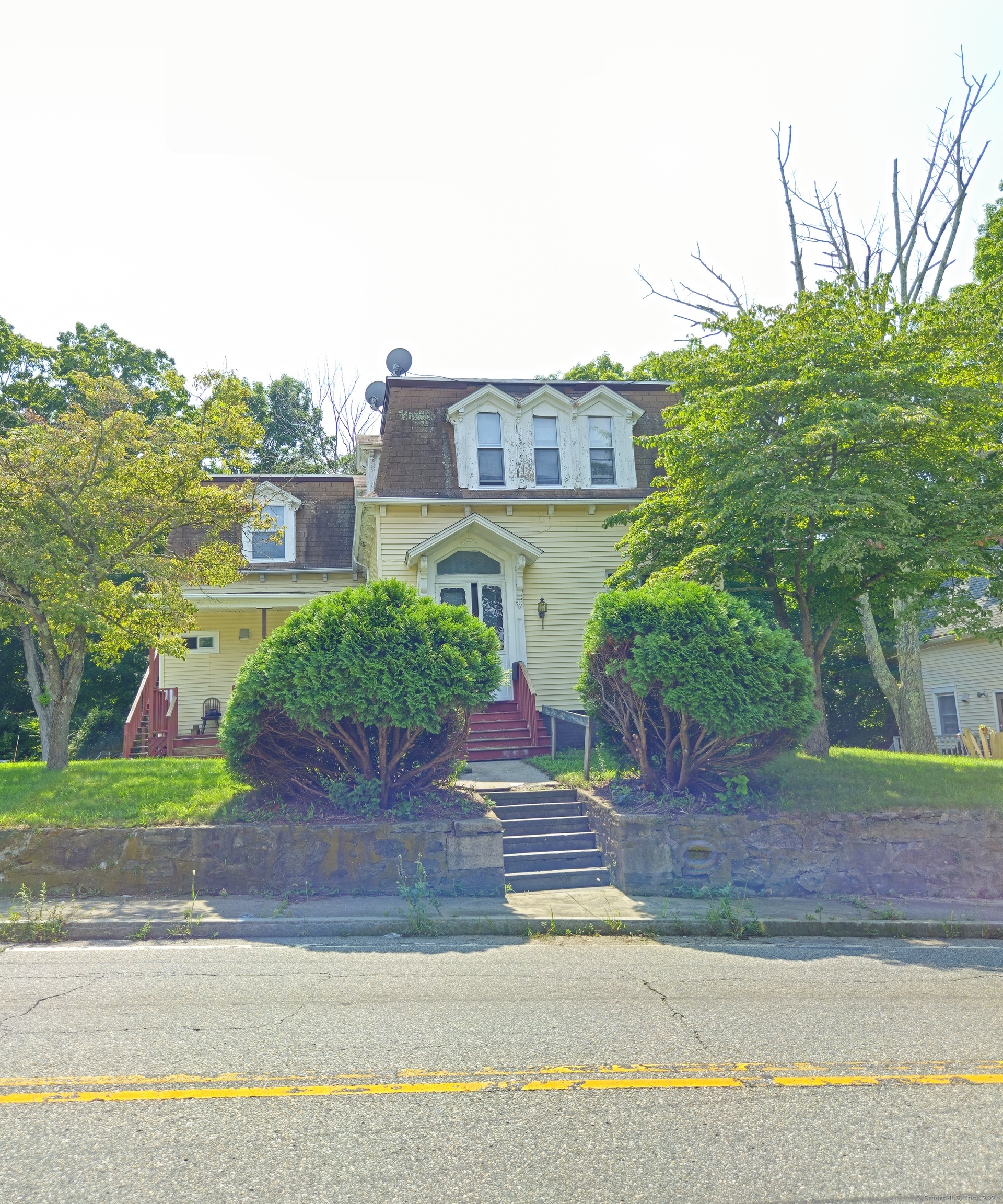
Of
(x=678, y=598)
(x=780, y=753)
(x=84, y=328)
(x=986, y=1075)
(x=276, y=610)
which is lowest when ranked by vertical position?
(x=986, y=1075)

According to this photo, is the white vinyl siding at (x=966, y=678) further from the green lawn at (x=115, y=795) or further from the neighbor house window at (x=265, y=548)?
the green lawn at (x=115, y=795)

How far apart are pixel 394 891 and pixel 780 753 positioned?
4894 mm

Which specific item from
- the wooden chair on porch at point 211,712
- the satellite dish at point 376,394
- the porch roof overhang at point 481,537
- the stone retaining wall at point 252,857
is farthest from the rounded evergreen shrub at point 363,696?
the satellite dish at point 376,394

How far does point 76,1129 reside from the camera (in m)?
3.70

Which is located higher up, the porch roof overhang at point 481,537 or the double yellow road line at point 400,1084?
the porch roof overhang at point 481,537

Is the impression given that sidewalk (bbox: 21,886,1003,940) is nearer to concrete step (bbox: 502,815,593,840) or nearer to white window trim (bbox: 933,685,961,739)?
concrete step (bbox: 502,815,593,840)

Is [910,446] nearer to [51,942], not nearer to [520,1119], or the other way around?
[520,1119]

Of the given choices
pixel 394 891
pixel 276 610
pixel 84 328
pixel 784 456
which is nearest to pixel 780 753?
pixel 784 456

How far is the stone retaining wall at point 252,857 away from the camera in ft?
29.1

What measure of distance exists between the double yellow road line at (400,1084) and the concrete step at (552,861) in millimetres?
5448

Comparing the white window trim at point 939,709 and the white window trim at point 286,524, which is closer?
the white window trim at point 286,524

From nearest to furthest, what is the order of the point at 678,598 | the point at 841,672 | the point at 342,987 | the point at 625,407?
1. the point at 342,987
2. the point at 678,598
3. the point at 625,407
4. the point at 841,672

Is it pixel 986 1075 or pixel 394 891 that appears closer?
pixel 986 1075

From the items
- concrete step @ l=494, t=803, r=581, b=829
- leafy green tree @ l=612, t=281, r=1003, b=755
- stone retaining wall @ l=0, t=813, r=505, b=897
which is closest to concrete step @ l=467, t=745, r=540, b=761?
concrete step @ l=494, t=803, r=581, b=829
